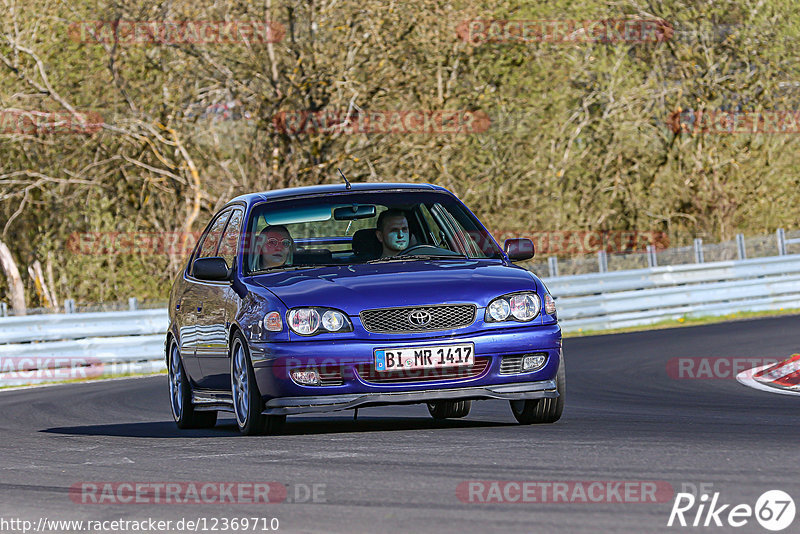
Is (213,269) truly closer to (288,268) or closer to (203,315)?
(288,268)

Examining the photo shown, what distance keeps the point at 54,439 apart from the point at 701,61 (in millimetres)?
27284

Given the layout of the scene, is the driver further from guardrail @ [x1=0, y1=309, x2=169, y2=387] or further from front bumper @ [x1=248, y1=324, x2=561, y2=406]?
guardrail @ [x1=0, y1=309, x2=169, y2=387]

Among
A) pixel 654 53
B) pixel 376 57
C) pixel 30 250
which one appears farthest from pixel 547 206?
pixel 30 250

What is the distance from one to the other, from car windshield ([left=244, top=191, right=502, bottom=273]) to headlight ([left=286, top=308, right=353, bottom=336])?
3.05 ft

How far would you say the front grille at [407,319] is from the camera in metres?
8.71

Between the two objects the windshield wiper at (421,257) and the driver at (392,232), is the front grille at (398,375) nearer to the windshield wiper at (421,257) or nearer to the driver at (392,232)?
the windshield wiper at (421,257)

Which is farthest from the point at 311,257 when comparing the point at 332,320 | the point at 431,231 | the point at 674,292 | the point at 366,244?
the point at 674,292

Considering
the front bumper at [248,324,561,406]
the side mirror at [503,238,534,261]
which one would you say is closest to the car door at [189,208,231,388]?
the front bumper at [248,324,561,406]

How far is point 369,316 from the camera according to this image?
28.7 feet

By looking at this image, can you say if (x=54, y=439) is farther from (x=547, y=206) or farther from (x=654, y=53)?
→ (x=654, y=53)

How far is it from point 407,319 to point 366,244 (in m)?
1.36

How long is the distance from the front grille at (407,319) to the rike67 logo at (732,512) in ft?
9.74

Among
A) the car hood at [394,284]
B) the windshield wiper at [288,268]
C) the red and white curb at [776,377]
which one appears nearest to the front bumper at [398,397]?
the car hood at [394,284]

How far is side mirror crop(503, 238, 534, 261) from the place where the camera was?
9922 mm
